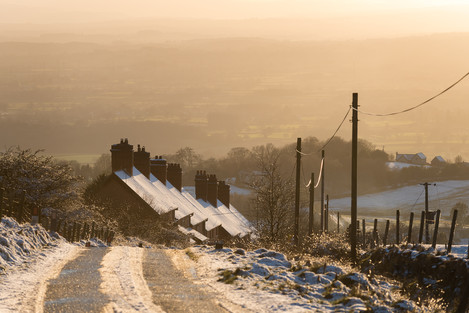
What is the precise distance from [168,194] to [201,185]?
18.6m

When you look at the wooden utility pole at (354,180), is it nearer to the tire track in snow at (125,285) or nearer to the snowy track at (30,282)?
the tire track in snow at (125,285)

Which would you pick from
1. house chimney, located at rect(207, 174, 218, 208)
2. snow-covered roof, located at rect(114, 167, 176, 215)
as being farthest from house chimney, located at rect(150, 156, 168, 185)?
house chimney, located at rect(207, 174, 218, 208)

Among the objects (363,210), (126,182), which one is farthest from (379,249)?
(363,210)

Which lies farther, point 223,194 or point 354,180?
point 223,194

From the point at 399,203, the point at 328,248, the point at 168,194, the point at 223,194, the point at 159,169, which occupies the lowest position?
the point at 399,203

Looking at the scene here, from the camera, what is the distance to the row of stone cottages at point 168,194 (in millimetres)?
53750

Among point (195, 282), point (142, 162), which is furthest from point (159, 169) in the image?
point (195, 282)

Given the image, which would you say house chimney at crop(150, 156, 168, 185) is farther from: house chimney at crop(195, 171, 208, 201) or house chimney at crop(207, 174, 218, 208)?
house chimney at crop(207, 174, 218, 208)

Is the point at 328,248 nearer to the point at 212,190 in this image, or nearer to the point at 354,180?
the point at 354,180

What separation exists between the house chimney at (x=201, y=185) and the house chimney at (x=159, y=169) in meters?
12.5

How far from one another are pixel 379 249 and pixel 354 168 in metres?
4.52

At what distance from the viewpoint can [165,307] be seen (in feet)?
46.0

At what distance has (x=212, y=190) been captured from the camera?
81.7 meters

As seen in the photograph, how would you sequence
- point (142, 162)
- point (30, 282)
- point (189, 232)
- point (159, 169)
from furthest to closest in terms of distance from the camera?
point (159, 169) → point (142, 162) → point (189, 232) → point (30, 282)
